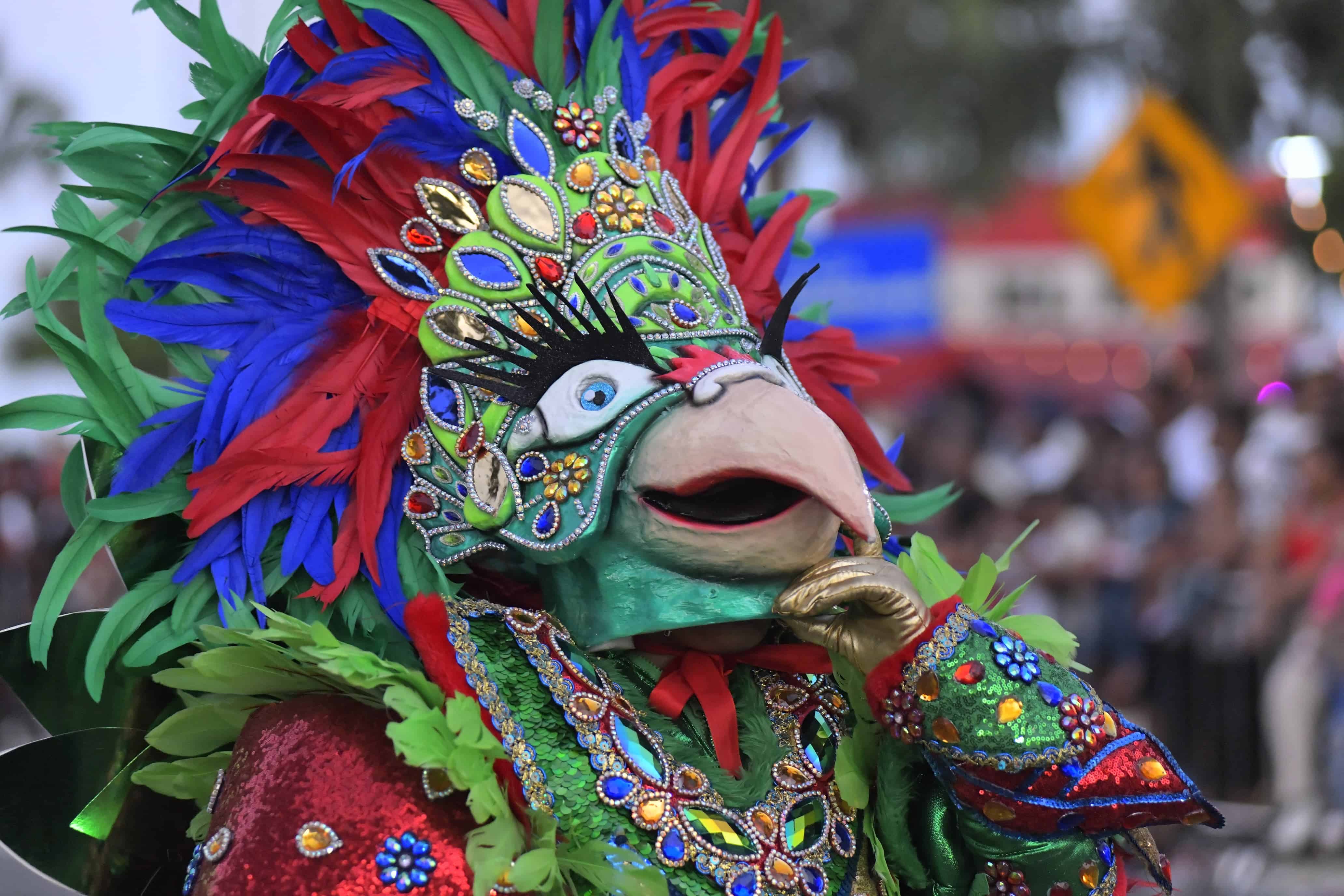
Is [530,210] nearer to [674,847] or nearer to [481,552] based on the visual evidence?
[481,552]

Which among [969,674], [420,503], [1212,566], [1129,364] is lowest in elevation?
[1129,364]

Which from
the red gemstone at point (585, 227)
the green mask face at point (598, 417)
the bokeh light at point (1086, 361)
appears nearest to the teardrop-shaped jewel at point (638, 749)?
the green mask face at point (598, 417)

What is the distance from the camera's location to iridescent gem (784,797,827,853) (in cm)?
193

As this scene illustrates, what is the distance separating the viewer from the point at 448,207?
6.82 ft

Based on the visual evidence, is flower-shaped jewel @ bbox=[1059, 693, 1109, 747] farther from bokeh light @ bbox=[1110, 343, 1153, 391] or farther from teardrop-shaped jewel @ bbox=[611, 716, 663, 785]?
Result: bokeh light @ bbox=[1110, 343, 1153, 391]

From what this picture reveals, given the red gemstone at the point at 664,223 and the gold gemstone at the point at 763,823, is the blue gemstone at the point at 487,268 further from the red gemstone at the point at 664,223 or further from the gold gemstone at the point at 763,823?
the gold gemstone at the point at 763,823

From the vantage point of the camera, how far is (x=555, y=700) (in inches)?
75.3

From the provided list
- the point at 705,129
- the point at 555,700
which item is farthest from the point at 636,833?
the point at 705,129

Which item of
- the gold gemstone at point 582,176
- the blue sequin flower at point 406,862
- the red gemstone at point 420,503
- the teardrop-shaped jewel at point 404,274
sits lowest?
the blue sequin flower at point 406,862

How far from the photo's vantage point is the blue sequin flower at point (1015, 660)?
6.09ft

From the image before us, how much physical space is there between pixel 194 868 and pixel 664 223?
1.09 metres

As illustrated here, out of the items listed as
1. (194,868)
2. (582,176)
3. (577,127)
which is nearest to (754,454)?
(582,176)

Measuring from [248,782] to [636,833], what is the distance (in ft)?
1.61

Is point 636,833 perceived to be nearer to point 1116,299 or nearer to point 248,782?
point 248,782
